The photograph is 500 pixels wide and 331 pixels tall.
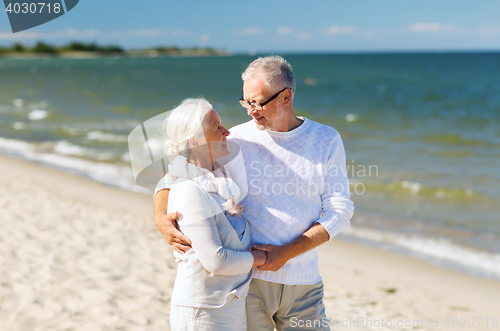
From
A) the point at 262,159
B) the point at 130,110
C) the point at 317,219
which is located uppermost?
the point at 262,159

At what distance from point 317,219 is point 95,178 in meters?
8.36

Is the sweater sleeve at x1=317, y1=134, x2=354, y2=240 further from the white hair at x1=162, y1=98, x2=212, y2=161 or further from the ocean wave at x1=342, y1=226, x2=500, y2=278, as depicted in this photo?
the ocean wave at x1=342, y1=226, x2=500, y2=278

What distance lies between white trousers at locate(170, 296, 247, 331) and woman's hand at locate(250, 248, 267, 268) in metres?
0.19

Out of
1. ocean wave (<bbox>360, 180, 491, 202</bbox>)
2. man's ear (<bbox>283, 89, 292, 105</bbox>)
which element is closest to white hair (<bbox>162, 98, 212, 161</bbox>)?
man's ear (<bbox>283, 89, 292, 105</bbox>)

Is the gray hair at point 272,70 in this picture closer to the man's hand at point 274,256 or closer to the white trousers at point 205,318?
the man's hand at point 274,256

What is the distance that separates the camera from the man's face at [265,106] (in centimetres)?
214

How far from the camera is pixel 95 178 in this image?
9656mm

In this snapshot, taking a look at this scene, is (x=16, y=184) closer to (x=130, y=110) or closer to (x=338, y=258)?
(x=338, y=258)

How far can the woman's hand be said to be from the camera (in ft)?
6.52

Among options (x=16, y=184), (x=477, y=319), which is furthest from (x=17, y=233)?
(x=477, y=319)

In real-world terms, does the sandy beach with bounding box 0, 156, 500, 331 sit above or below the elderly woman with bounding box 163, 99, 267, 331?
below

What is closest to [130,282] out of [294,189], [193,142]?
[294,189]

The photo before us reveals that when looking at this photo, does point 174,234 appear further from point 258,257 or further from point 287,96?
point 287,96

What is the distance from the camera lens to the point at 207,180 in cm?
189
